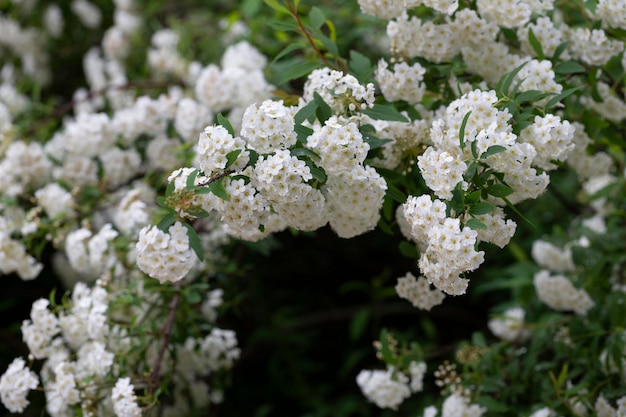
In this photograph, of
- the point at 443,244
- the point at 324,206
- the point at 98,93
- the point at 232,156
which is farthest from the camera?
the point at 98,93

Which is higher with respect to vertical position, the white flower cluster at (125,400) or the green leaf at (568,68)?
the green leaf at (568,68)

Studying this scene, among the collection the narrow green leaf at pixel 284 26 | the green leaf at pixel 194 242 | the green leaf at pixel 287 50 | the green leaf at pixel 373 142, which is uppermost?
the narrow green leaf at pixel 284 26

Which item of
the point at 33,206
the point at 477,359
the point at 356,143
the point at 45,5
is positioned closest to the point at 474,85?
the point at 356,143

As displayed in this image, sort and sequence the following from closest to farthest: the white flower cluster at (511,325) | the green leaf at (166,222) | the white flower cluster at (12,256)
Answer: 1. the green leaf at (166,222)
2. the white flower cluster at (12,256)
3. the white flower cluster at (511,325)

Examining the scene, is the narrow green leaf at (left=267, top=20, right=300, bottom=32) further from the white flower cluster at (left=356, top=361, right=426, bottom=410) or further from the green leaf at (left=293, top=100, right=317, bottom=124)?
the white flower cluster at (left=356, top=361, right=426, bottom=410)

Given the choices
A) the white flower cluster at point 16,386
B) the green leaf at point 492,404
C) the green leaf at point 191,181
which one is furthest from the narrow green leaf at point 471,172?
the white flower cluster at point 16,386

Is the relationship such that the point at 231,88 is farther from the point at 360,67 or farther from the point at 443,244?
the point at 443,244

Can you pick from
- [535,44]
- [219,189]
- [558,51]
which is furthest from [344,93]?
[558,51]

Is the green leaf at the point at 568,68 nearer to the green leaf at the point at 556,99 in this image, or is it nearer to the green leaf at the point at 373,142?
the green leaf at the point at 556,99
